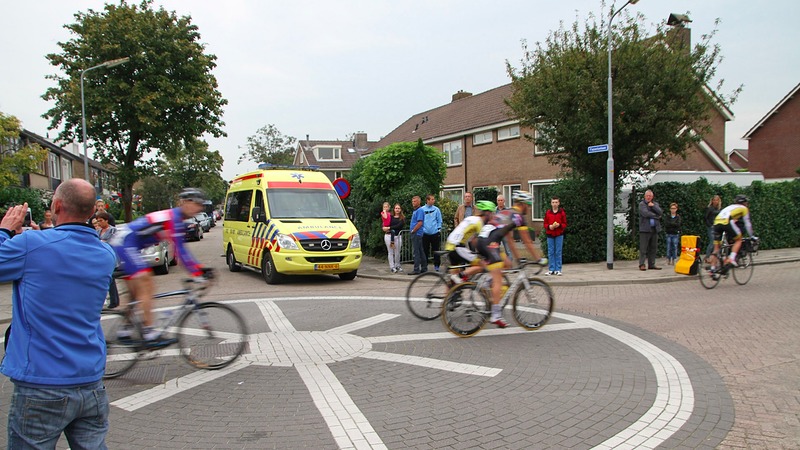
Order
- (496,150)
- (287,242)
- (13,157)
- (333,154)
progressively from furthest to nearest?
(333,154) < (496,150) < (13,157) < (287,242)

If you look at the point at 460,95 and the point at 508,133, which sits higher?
the point at 460,95

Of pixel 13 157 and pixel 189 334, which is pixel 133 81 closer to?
pixel 13 157

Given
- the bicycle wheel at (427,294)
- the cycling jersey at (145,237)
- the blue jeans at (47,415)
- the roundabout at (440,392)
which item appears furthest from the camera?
the bicycle wheel at (427,294)

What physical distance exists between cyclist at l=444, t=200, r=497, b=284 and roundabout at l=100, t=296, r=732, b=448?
2.68 ft

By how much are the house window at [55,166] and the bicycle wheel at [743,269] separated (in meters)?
49.3

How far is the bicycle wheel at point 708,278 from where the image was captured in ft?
34.4

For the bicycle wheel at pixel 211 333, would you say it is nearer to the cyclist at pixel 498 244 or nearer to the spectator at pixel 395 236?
the cyclist at pixel 498 244

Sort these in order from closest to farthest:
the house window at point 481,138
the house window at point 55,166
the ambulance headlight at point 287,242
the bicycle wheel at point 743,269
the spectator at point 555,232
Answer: the bicycle wheel at point 743,269, the ambulance headlight at point 287,242, the spectator at point 555,232, the house window at point 481,138, the house window at point 55,166

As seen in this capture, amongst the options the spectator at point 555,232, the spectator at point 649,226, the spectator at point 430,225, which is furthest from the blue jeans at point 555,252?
the spectator at point 430,225

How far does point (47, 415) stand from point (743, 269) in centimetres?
1236

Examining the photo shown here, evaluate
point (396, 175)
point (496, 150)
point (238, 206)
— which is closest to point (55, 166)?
point (496, 150)

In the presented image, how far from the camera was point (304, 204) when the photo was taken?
12.3 m

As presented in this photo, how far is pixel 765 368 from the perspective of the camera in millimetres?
5320

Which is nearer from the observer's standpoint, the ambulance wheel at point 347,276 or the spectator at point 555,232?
the spectator at point 555,232
